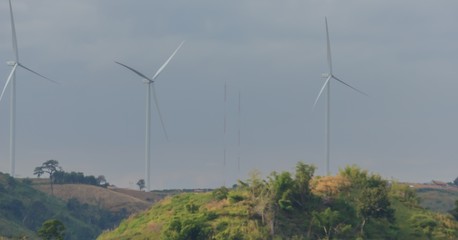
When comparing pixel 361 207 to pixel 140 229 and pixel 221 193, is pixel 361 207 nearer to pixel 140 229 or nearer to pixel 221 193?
pixel 221 193

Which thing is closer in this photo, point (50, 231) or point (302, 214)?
point (50, 231)

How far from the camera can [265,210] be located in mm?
110688

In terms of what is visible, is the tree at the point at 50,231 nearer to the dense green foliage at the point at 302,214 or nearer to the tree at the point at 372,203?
the dense green foliage at the point at 302,214

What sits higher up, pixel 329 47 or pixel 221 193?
pixel 329 47

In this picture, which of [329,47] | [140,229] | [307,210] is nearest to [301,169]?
[307,210]

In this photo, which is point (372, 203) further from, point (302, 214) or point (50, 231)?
point (50, 231)

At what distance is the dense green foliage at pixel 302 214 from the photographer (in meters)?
108

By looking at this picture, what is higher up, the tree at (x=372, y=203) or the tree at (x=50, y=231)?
the tree at (x=372, y=203)

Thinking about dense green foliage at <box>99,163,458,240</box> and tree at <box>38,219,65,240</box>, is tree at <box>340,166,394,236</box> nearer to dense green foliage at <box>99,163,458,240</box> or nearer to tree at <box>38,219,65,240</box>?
dense green foliage at <box>99,163,458,240</box>

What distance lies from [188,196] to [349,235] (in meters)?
31.4

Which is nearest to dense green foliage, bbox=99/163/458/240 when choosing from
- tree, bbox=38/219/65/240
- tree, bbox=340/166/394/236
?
tree, bbox=340/166/394/236

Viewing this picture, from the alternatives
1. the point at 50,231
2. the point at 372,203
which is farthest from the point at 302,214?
the point at 50,231

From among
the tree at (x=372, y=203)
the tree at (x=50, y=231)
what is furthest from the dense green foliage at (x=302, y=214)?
the tree at (x=50, y=231)

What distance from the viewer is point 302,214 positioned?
113688 mm
